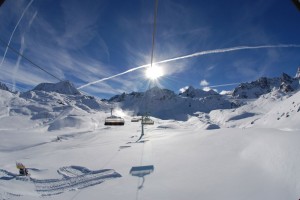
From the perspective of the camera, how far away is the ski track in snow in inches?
489

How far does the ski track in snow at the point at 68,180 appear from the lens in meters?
12.4

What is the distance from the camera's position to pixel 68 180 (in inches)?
539

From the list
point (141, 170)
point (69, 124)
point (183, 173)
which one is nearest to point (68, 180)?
point (141, 170)

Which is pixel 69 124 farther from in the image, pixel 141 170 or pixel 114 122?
pixel 141 170

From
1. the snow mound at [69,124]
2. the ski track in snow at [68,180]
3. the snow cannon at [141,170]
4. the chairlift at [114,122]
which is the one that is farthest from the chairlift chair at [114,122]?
the snow mound at [69,124]

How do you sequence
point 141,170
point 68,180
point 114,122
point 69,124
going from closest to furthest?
point 68,180 → point 141,170 → point 114,122 → point 69,124

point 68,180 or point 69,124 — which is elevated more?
point 69,124

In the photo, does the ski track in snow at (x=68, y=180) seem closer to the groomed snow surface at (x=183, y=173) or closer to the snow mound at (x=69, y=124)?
the groomed snow surface at (x=183, y=173)

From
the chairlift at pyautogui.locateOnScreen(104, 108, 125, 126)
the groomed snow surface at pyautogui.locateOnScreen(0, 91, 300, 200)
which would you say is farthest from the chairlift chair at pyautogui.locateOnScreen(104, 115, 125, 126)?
the groomed snow surface at pyautogui.locateOnScreen(0, 91, 300, 200)

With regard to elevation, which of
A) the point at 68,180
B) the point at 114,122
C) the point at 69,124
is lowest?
the point at 68,180

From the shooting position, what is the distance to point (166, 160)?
605 inches

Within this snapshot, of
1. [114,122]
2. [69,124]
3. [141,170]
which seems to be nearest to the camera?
[141,170]

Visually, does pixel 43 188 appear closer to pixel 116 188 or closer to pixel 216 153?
pixel 116 188

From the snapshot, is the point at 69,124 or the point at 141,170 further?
the point at 69,124
